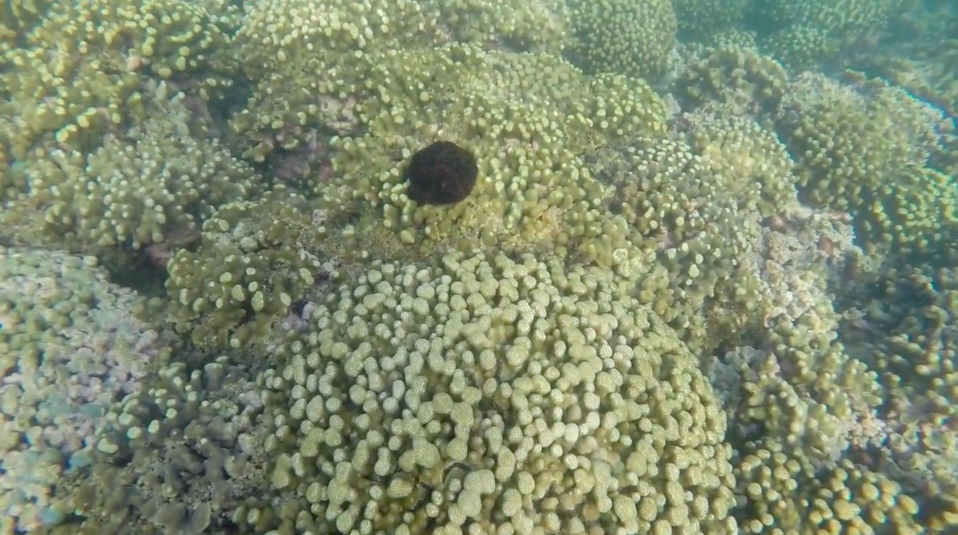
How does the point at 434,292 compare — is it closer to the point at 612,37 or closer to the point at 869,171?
the point at 612,37

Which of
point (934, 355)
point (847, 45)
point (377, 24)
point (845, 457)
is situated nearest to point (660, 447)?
point (845, 457)

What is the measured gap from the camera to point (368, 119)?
179 inches

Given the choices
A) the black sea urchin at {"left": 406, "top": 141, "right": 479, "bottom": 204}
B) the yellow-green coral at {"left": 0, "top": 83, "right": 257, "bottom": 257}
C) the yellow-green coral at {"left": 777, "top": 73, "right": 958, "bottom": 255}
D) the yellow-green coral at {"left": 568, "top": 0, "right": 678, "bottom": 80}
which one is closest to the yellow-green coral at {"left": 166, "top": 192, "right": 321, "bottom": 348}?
the yellow-green coral at {"left": 0, "top": 83, "right": 257, "bottom": 257}

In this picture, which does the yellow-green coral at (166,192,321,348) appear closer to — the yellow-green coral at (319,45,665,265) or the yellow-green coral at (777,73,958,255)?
the yellow-green coral at (319,45,665,265)

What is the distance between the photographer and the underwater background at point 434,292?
2.93m

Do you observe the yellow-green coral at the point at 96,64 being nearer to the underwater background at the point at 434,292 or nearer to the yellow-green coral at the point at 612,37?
the underwater background at the point at 434,292

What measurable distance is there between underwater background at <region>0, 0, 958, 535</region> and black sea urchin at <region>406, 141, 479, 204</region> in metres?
0.03

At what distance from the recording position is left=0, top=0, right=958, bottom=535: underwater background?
2.93 metres

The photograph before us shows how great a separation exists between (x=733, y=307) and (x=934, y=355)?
1.57 metres

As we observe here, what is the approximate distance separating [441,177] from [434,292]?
0.96 m

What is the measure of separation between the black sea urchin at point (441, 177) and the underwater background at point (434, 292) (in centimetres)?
3

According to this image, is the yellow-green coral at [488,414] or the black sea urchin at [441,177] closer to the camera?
the yellow-green coral at [488,414]

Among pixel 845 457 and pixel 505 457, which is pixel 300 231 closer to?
pixel 505 457

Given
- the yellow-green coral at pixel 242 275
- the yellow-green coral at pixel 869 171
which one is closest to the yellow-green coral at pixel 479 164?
the yellow-green coral at pixel 242 275
